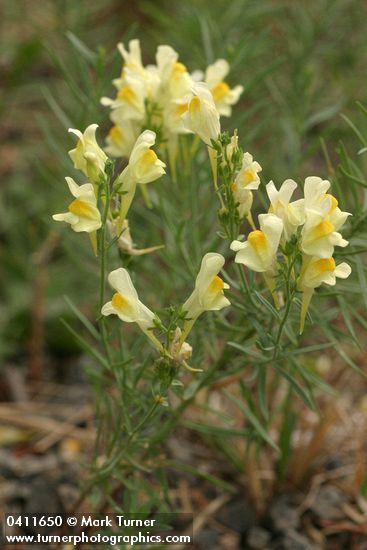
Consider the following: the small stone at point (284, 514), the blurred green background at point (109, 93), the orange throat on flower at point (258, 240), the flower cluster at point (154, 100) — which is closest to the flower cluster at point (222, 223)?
the orange throat on flower at point (258, 240)

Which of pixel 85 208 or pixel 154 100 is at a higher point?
pixel 154 100

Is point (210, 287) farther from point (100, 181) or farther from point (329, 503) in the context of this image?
point (329, 503)

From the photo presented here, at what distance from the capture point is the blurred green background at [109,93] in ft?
5.34

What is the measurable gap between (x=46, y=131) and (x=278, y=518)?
0.96 metres

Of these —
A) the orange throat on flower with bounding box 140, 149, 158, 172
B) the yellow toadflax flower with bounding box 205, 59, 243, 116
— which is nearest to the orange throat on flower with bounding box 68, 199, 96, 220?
the orange throat on flower with bounding box 140, 149, 158, 172

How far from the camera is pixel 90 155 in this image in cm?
104

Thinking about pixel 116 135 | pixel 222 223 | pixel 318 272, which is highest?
pixel 116 135

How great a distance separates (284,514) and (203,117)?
0.94 m

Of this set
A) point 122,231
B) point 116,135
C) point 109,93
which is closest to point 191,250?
point 116,135

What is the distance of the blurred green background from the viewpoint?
64.1 inches

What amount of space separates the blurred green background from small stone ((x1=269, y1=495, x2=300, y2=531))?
51 cm

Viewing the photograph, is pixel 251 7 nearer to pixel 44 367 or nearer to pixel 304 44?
pixel 304 44

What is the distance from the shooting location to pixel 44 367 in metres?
2.22

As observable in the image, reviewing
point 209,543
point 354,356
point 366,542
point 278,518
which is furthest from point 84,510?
point 354,356
